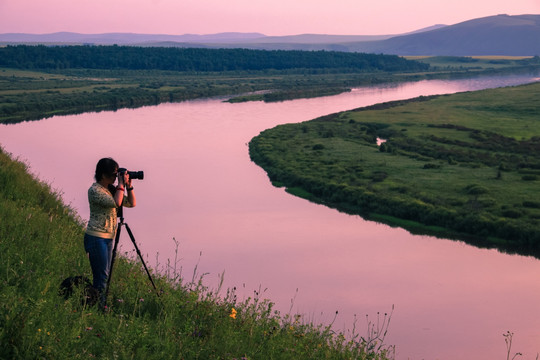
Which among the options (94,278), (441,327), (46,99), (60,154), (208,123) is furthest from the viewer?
(46,99)

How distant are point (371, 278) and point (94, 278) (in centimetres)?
1515

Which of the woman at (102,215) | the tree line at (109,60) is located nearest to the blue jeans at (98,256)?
the woman at (102,215)

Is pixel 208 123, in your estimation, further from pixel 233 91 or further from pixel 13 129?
pixel 233 91

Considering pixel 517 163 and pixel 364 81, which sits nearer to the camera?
pixel 517 163

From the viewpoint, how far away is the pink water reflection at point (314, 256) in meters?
18.5

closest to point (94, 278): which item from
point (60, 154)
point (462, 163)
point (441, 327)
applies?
point (441, 327)

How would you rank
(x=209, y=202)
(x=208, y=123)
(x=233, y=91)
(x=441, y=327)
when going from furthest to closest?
1. (x=233, y=91)
2. (x=208, y=123)
3. (x=209, y=202)
4. (x=441, y=327)

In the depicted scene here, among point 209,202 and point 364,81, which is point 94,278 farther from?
point 364,81

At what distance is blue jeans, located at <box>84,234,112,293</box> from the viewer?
8508 millimetres

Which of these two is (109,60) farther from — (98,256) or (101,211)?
(98,256)

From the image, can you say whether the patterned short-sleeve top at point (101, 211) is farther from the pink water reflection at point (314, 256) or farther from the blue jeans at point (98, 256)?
the pink water reflection at point (314, 256)

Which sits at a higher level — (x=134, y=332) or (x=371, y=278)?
(x=134, y=332)

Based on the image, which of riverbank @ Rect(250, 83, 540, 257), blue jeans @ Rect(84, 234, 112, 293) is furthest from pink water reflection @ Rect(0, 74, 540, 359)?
blue jeans @ Rect(84, 234, 112, 293)

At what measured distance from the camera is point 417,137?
177 feet
